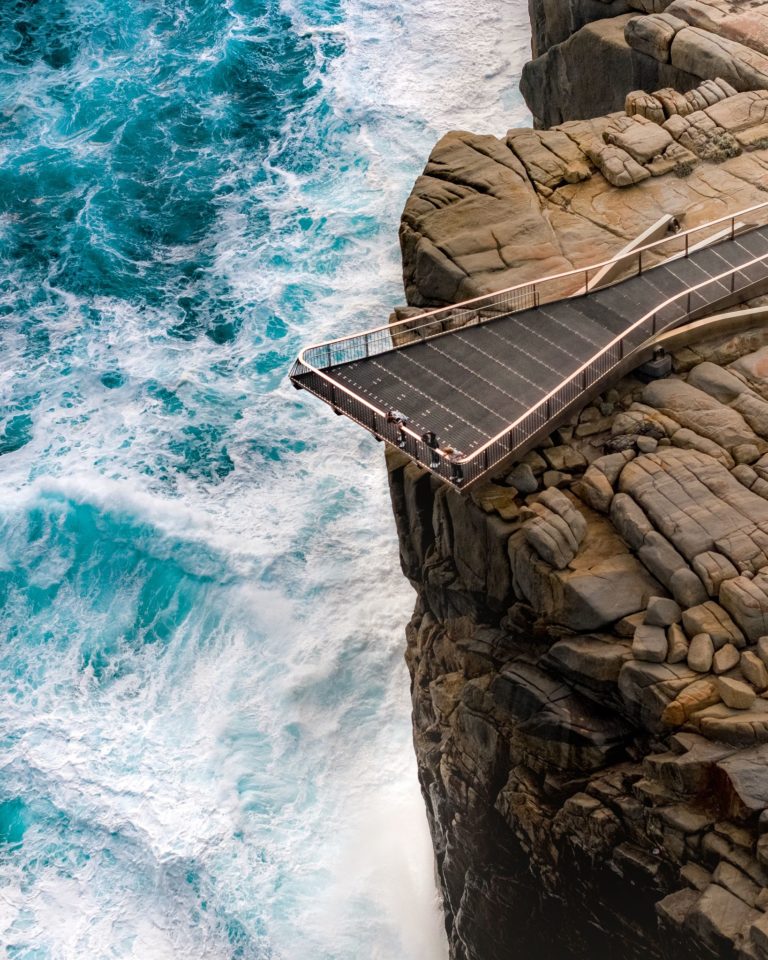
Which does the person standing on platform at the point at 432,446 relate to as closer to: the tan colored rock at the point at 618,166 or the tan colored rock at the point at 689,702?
the tan colored rock at the point at 689,702

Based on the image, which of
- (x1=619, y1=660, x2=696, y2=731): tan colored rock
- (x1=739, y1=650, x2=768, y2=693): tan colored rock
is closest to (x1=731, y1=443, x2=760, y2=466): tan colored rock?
(x1=739, y1=650, x2=768, y2=693): tan colored rock

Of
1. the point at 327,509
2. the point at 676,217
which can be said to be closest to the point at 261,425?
the point at 327,509

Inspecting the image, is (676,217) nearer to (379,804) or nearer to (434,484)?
(434,484)

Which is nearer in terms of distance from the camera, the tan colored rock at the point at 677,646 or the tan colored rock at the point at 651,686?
the tan colored rock at the point at 651,686

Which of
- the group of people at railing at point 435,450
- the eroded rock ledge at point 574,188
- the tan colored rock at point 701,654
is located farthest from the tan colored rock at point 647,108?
the tan colored rock at point 701,654

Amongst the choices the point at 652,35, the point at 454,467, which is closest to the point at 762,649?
the point at 454,467

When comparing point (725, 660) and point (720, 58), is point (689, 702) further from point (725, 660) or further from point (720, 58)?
point (720, 58)
